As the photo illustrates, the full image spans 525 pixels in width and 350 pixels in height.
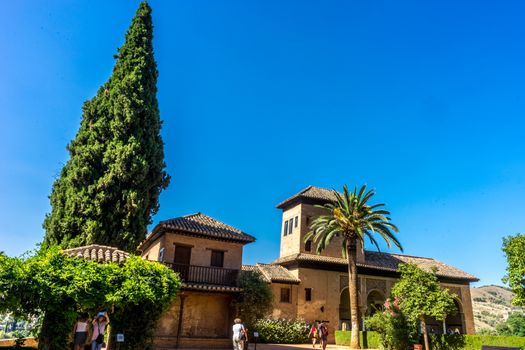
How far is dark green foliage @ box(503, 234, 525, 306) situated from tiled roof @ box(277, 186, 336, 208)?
14.3 meters

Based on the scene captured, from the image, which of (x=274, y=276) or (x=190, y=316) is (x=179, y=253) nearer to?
(x=190, y=316)

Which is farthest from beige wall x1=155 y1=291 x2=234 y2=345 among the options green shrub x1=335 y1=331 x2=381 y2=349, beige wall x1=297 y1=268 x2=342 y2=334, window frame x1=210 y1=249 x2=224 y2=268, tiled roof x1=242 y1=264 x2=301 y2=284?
green shrub x1=335 y1=331 x2=381 y2=349

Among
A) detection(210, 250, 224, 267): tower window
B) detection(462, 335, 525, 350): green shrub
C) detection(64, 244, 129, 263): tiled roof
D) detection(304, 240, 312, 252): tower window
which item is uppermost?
detection(304, 240, 312, 252): tower window

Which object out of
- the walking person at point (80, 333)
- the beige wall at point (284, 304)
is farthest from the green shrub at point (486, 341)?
the walking person at point (80, 333)

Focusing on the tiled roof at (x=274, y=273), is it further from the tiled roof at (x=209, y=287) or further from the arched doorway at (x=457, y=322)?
the arched doorway at (x=457, y=322)

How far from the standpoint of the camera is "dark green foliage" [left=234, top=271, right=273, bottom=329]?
825 inches

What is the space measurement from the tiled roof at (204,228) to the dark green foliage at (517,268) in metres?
15.5

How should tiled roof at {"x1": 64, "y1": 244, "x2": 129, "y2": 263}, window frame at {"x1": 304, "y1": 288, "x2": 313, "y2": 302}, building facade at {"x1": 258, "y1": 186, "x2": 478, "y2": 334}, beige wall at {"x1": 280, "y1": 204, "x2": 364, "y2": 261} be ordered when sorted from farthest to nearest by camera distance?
beige wall at {"x1": 280, "y1": 204, "x2": 364, "y2": 261} → window frame at {"x1": 304, "y1": 288, "x2": 313, "y2": 302} → building facade at {"x1": 258, "y1": 186, "x2": 478, "y2": 334} → tiled roof at {"x1": 64, "y1": 244, "x2": 129, "y2": 263}

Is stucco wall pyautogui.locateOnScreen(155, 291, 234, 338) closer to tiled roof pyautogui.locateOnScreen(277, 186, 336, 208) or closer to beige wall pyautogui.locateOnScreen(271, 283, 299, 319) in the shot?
beige wall pyautogui.locateOnScreen(271, 283, 299, 319)

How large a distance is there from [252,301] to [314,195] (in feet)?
49.5

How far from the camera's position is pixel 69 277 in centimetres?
1147

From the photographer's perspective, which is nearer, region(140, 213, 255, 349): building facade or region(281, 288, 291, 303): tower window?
region(140, 213, 255, 349): building facade

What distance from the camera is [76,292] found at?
11.3m

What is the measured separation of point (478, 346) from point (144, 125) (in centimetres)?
2330
